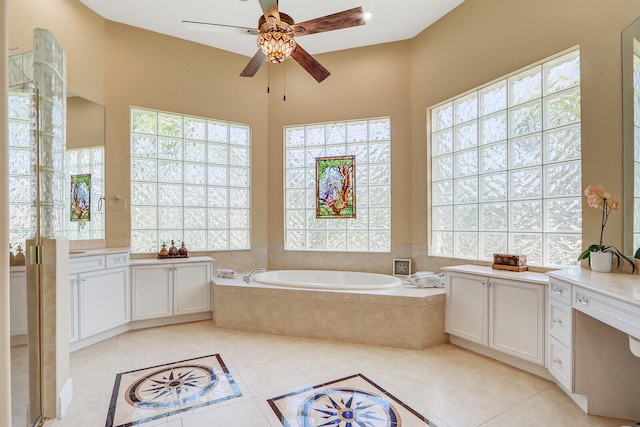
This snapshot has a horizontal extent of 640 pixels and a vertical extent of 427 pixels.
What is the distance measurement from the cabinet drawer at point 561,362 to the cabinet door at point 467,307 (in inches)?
24.2

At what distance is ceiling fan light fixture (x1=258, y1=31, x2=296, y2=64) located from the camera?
8.25 feet

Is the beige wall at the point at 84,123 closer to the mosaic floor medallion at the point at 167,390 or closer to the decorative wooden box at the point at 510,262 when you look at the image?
the mosaic floor medallion at the point at 167,390

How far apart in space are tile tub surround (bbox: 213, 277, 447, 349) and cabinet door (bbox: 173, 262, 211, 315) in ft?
0.86

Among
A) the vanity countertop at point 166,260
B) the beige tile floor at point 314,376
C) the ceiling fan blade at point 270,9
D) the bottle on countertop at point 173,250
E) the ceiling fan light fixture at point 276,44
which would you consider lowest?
the beige tile floor at point 314,376

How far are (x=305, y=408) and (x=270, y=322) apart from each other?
1.51 meters

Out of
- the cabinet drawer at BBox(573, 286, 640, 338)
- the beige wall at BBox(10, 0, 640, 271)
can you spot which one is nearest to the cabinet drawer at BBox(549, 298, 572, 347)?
the cabinet drawer at BBox(573, 286, 640, 338)

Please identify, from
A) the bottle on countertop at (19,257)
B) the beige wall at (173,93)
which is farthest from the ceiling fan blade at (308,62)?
the bottle on countertop at (19,257)

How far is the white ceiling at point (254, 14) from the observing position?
12.0 feet

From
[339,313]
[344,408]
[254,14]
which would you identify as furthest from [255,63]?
[344,408]

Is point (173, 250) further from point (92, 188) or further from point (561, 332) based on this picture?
point (561, 332)

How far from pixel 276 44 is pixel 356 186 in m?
2.39

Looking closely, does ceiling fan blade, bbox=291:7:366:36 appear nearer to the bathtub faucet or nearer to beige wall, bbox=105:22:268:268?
beige wall, bbox=105:22:268:268

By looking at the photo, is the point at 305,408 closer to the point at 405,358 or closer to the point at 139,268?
the point at 405,358

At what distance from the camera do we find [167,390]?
2398mm
